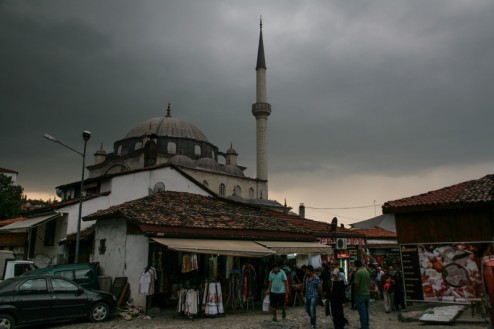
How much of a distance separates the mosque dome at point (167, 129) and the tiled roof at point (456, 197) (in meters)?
37.0

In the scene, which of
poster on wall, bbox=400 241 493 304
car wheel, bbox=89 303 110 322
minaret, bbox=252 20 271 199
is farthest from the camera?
minaret, bbox=252 20 271 199

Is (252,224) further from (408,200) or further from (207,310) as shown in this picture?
(408,200)

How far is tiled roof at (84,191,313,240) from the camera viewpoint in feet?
39.6

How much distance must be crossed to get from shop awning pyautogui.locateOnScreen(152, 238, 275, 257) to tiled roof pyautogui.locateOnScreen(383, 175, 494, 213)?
4171 millimetres

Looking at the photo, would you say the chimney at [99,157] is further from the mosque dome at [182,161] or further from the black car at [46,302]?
the black car at [46,302]

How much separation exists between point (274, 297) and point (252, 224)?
5525 mm

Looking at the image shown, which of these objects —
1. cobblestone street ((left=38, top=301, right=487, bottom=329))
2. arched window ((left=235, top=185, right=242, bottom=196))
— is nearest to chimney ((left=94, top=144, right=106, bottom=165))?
arched window ((left=235, top=185, right=242, bottom=196))

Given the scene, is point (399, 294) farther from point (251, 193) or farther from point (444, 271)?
point (251, 193)

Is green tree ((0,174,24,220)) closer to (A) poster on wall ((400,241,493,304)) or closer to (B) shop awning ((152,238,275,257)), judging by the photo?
(B) shop awning ((152,238,275,257))

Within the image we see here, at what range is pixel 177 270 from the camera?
40.7ft

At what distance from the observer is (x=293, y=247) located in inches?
543

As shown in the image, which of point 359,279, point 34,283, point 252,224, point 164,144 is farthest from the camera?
point 164,144

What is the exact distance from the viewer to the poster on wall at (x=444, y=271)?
397 inches

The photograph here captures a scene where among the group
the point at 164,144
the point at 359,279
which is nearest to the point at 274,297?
the point at 359,279
